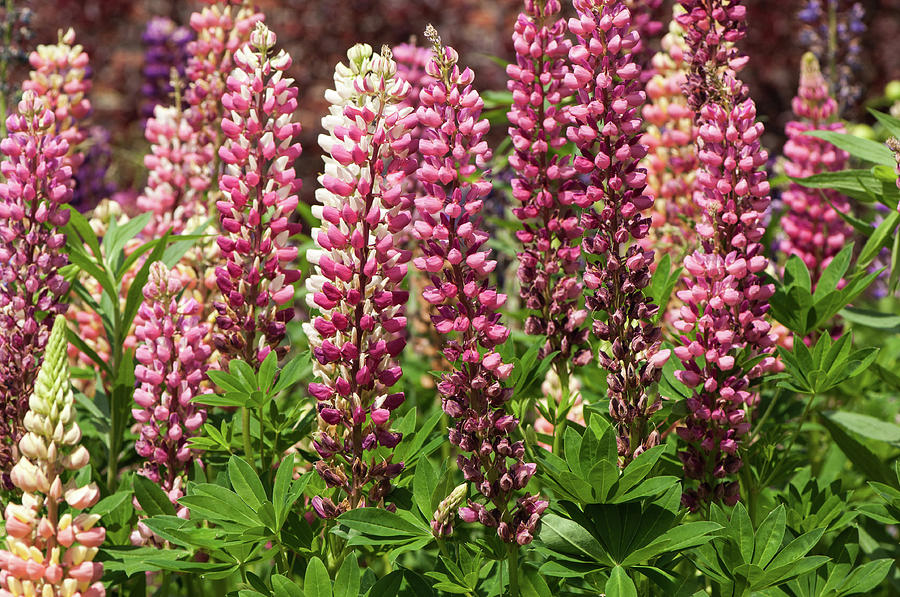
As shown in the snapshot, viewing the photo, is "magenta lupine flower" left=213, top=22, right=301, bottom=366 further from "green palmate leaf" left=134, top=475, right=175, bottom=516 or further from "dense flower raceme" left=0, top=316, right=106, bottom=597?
"dense flower raceme" left=0, top=316, right=106, bottom=597

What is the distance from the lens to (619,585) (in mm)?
1581

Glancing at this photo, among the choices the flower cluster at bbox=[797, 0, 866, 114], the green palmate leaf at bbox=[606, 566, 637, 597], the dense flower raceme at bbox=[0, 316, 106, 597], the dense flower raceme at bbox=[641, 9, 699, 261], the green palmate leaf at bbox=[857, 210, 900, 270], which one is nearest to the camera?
the dense flower raceme at bbox=[0, 316, 106, 597]

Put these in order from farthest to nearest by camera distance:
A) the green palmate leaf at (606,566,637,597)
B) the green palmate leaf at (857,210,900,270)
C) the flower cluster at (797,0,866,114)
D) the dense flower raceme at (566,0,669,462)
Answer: the flower cluster at (797,0,866,114), the green palmate leaf at (857,210,900,270), the dense flower raceme at (566,0,669,462), the green palmate leaf at (606,566,637,597)

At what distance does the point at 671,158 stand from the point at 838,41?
59.8 inches

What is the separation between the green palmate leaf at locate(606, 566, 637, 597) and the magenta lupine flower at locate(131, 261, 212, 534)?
35.9 inches

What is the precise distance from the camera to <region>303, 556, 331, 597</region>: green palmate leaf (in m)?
1.63

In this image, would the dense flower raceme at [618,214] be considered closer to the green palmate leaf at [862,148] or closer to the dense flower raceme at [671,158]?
the green palmate leaf at [862,148]

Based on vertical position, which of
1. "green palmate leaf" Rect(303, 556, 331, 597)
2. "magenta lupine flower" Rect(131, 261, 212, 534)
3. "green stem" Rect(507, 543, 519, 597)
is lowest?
"green palmate leaf" Rect(303, 556, 331, 597)

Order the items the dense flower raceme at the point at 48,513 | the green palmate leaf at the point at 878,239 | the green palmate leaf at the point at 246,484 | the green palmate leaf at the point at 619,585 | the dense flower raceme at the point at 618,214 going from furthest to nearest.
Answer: the green palmate leaf at the point at 878,239, the green palmate leaf at the point at 246,484, the dense flower raceme at the point at 618,214, the green palmate leaf at the point at 619,585, the dense flower raceme at the point at 48,513

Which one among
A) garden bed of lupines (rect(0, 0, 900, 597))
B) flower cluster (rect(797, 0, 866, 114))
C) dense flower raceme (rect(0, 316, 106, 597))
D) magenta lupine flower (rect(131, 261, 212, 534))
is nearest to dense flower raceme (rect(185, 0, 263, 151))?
garden bed of lupines (rect(0, 0, 900, 597))

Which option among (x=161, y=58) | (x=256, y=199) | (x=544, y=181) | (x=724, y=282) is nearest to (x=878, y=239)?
(x=724, y=282)

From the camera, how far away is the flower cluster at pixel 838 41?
3.76m

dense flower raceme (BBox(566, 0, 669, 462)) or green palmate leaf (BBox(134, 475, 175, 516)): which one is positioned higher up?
dense flower raceme (BBox(566, 0, 669, 462))

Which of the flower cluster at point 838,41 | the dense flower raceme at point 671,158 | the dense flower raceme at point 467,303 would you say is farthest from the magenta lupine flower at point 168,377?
the flower cluster at point 838,41
